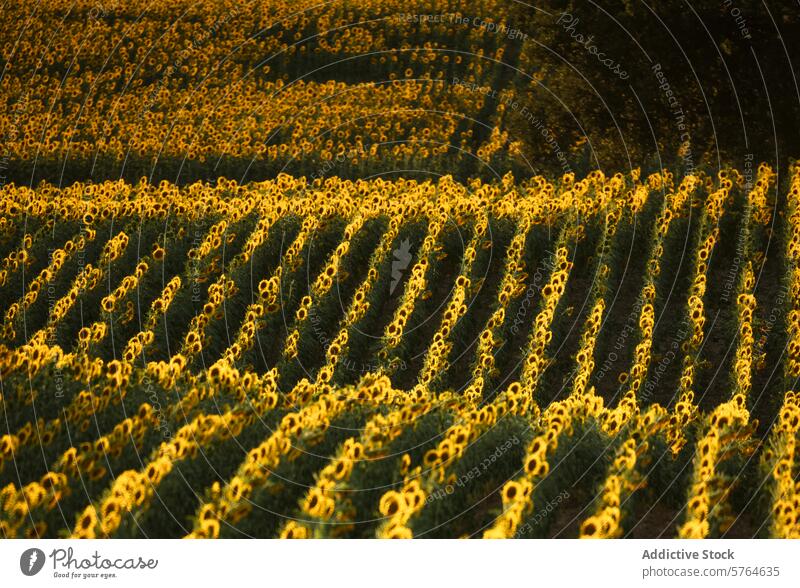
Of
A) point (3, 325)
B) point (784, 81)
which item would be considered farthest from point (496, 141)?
point (3, 325)

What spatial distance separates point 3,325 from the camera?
355 inches

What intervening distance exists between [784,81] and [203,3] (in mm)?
13000

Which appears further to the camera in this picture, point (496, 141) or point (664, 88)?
point (496, 141)

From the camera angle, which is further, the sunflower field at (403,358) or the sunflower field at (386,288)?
A: the sunflower field at (386,288)

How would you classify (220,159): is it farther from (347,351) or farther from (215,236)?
(347,351)
